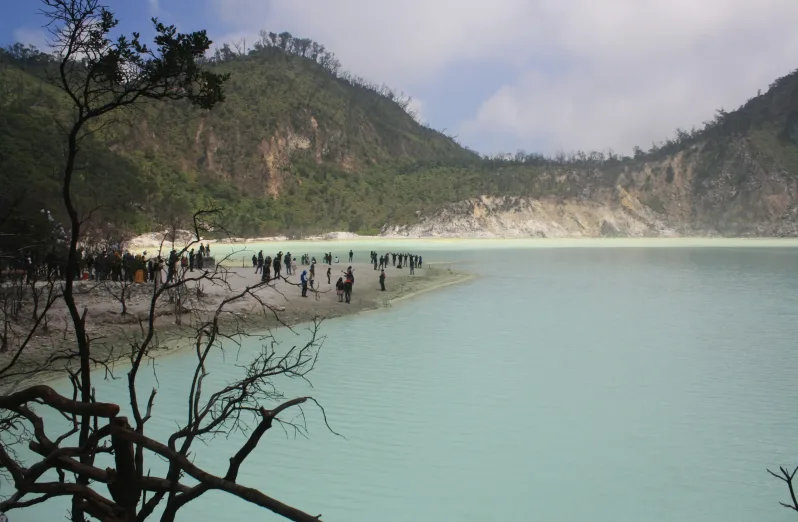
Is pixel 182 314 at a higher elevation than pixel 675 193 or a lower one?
lower

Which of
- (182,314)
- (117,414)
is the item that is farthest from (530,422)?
(182,314)

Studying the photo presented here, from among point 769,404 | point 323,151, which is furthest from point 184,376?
point 323,151

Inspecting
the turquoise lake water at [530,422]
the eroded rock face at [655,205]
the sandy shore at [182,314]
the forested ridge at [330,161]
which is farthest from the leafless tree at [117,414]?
the eroded rock face at [655,205]

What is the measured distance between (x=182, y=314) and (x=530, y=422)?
43.3 ft

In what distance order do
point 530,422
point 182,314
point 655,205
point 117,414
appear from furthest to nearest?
point 655,205 < point 182,314 < point 530,422 < point 117,414

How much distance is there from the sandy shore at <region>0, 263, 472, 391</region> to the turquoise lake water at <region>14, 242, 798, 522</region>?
1.49 m

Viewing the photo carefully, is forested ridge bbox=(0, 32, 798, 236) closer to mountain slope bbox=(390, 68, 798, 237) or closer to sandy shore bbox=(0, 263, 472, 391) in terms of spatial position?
mountain slope bbox=(390, 68, 798, 237)

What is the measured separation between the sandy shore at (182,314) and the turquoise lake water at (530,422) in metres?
1.49

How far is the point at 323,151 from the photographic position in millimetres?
122438

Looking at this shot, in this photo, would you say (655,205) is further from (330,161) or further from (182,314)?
(182,314)

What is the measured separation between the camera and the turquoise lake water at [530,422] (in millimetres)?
9562

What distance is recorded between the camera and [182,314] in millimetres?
21969

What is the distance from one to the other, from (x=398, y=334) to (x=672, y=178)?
114 m

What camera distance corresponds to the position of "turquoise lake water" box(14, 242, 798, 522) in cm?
956
